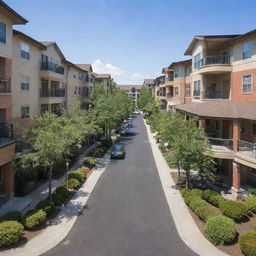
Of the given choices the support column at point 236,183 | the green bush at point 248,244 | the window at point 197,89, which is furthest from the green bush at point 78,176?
the window at point 197,89

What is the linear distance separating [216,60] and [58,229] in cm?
2185

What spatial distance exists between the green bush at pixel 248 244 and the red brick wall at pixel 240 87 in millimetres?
12836

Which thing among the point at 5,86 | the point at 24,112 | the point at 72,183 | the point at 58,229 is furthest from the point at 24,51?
the point at 58,229

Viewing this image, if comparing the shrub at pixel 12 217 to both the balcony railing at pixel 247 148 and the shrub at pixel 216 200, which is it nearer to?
the shrub at pixel 216 200

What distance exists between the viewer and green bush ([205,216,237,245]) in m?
12.0

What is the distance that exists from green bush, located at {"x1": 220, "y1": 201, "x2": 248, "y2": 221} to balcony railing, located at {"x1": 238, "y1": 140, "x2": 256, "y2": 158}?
4.50m

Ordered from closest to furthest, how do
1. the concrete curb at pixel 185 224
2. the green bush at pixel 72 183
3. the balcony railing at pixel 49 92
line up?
the concrete curb at pixel 185 224 → the green bush at pixel 72 183 → the balcony railing at pixel 49 92

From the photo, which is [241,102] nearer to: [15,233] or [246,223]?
[246,223]

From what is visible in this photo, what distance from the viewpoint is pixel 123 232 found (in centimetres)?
1295

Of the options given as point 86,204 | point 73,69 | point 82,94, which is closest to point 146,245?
point 86,204

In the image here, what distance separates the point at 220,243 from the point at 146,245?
3713 mm

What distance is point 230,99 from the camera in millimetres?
24078

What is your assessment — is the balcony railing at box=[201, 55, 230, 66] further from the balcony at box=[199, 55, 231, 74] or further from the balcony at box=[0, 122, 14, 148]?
the balcony at box=[0, 122, 14, 148]

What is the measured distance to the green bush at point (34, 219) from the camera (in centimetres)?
1280
